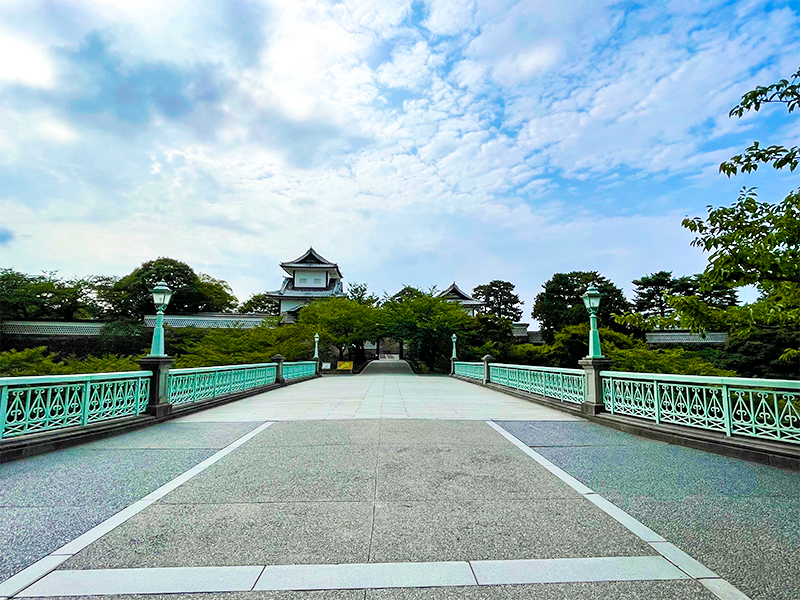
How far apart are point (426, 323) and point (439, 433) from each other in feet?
64.9

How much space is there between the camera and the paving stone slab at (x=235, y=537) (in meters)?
2.36

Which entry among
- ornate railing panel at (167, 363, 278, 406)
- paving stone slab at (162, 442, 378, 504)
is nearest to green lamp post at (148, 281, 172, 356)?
ornate railing panel at (167, 363, 278, 406)

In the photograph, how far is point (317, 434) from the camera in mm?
5816

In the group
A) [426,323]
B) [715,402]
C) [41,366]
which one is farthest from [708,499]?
[426,323]

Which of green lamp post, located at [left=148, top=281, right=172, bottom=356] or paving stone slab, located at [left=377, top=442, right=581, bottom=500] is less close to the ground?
green lamp post, located at [left=148, top=281, right=172, bottom=356]

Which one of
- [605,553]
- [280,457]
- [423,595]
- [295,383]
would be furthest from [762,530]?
[295,383]

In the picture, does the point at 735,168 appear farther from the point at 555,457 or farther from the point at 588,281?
the point at 588,281

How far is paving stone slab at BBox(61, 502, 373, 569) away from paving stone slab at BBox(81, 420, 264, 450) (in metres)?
2.34

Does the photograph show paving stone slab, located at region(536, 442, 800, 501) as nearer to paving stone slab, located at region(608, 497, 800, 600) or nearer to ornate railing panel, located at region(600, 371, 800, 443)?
paving stone slab, located at region(608, 497, 800, 600)

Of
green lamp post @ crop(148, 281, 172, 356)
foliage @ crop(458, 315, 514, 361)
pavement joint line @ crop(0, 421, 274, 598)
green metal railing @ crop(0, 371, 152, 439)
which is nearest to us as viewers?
pavement joint line @ crop(0, 421, 274, 598)

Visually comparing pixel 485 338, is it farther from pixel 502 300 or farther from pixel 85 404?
pixel 85 404

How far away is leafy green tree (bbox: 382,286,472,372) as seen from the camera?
25672 millimetres

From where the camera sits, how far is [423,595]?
2006mm

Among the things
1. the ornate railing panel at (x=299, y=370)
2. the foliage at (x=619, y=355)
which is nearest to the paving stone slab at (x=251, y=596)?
the ornate railing panel at (x=299, y=370)
